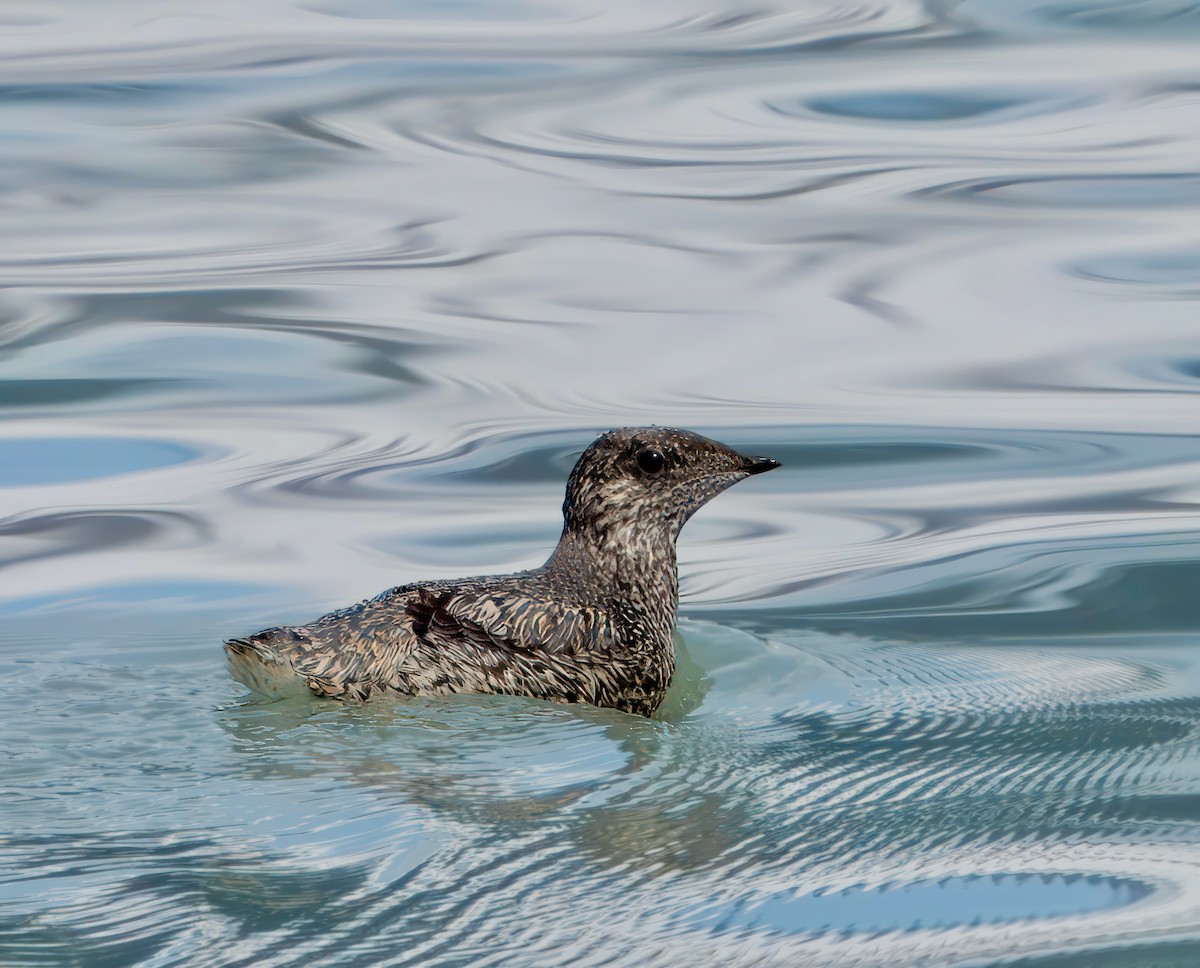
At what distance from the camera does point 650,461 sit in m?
6.99

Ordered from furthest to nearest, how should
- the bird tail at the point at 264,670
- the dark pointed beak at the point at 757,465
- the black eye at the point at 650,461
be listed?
the dark pointed beak at the point at 757,465, the black eye at the point at 650,461, the bird tail at the point at 264,670

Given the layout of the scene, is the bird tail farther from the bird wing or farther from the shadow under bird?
the bird wing

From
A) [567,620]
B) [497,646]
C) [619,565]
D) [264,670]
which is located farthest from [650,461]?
[264,670]

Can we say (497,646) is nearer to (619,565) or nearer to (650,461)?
(619,565)

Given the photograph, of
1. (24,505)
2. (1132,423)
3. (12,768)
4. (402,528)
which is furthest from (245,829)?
(1132,423)

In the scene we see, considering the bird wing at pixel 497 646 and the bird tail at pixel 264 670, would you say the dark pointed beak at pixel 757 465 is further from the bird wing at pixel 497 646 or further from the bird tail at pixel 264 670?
the bird tail at pixel 264 670

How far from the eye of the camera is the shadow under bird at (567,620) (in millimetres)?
6180

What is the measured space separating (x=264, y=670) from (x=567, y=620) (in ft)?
3.66

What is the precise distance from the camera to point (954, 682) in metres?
7.11

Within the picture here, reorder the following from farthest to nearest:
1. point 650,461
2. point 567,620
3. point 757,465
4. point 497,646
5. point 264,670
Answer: point 757,465, point 650,461, point 567,620, point 497,646, point 264,670

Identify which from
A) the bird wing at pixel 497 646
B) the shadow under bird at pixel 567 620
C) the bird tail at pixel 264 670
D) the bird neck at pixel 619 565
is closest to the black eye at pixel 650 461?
the shadow under bird at pixel 567 620

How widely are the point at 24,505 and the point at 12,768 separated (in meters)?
4.42

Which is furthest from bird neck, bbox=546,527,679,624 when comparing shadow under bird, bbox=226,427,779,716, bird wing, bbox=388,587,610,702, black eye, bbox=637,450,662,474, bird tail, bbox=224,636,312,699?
bird tail, bbox=224,636,312,699

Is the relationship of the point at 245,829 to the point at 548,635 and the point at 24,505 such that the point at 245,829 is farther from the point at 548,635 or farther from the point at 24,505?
the point at 24,505
